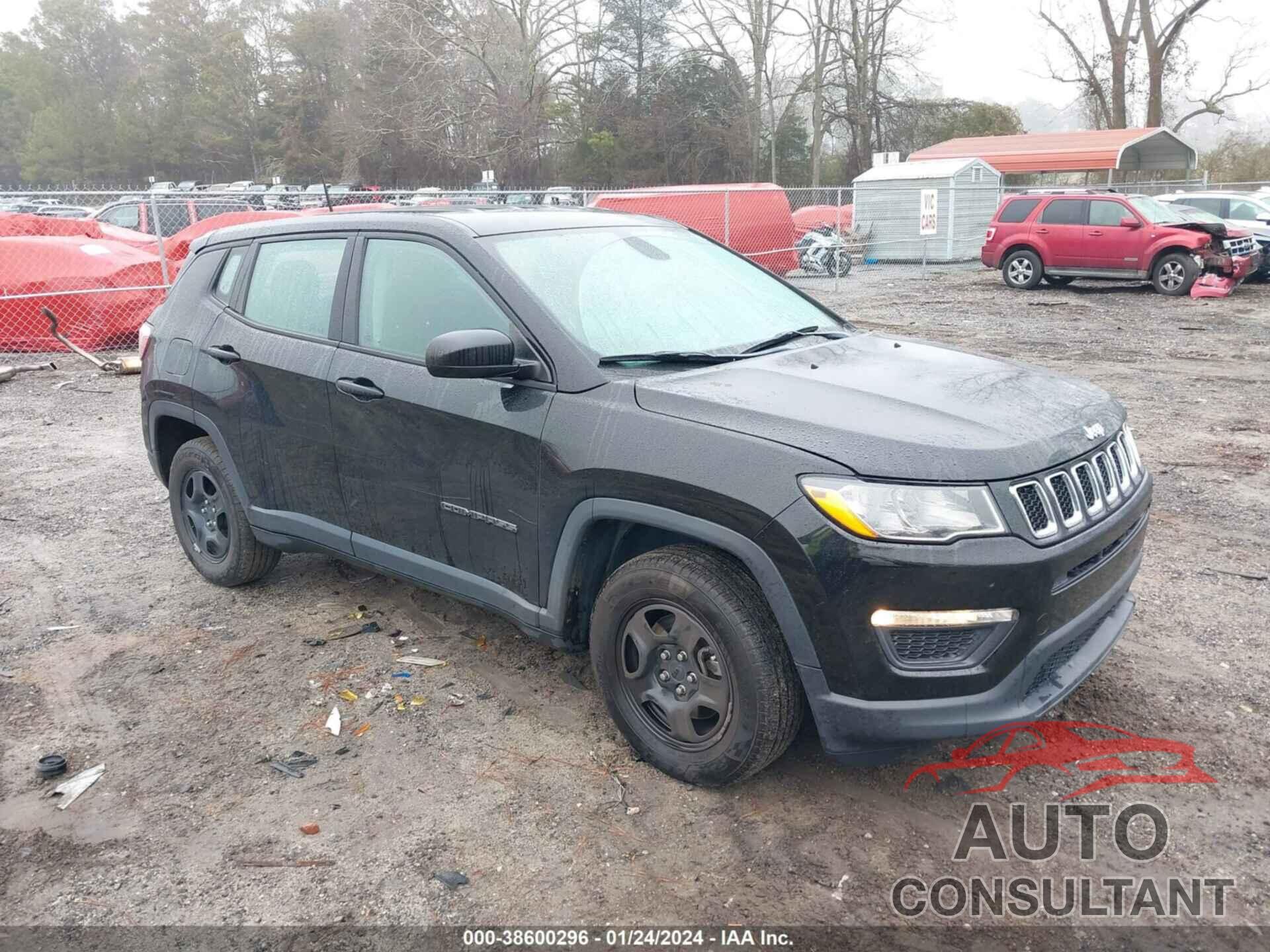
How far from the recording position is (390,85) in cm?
5022

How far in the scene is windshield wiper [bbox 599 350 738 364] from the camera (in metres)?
3.35

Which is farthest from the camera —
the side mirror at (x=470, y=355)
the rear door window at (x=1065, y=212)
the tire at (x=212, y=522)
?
the rear door window at (x=1065, y=212)

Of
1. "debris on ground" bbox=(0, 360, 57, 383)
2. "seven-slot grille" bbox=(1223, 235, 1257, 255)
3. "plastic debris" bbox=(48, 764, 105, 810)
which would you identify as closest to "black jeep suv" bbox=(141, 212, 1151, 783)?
"plastic debris" bbox=(48, 764, 105, 810)

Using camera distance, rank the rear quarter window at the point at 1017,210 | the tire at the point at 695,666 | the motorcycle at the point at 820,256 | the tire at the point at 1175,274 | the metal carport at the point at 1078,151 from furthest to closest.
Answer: the metal carport at the point at 1078,151, the motorcycle at the point at 820,256, the rear quarter window at the point at 1017,210, the tire at the point at 1175,274, the tire at the point at 695,666

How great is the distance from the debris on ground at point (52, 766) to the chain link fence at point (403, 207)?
2.50 meters

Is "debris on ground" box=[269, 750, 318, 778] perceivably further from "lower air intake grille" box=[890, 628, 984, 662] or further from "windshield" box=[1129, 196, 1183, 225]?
"windshield" box=[1129, 196, 1183, 225]

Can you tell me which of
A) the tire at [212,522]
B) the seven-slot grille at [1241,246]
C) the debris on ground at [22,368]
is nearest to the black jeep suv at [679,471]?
the tire at [212,522]

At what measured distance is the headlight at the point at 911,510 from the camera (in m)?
2.64

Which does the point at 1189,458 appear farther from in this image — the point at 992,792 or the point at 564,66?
the point at 564,66

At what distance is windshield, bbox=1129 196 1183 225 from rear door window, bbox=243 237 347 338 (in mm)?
16073

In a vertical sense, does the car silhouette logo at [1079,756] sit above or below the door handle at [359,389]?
below

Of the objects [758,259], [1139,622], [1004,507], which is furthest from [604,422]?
[758,259]

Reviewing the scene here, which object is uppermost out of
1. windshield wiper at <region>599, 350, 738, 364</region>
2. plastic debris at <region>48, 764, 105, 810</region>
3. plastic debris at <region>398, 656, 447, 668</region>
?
windshield wiper at <region>599, 350, 738, 364</region>

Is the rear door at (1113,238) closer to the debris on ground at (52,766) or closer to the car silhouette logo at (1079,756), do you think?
the car silhouette logo at (1079,756)
